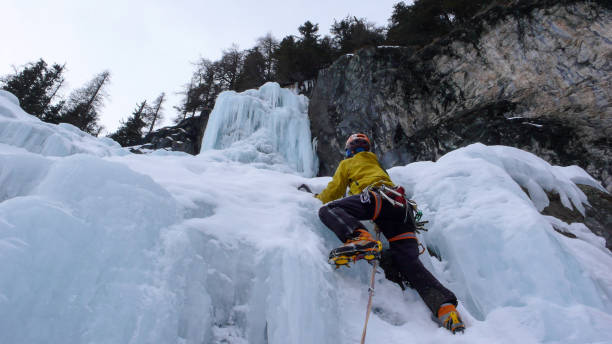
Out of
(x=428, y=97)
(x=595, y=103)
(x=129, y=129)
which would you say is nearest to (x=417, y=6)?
(x=428, y=97)

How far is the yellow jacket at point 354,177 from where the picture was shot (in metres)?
2.82

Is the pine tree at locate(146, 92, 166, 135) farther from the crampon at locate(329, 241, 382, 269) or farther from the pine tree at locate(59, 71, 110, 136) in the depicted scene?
the crampon at locate(329, 241, 382, 269)

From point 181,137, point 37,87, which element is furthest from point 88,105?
point 181,137

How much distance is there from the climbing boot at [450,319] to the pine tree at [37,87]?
22.3 meters

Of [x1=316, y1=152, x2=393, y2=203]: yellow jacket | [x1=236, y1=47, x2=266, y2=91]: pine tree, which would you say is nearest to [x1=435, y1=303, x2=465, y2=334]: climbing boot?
[x1=316, y1=152, x2=393, y2=203]: yellow jacket

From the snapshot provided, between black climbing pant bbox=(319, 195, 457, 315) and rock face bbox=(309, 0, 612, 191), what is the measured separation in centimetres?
605

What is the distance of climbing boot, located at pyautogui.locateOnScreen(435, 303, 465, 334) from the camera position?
1.78 m

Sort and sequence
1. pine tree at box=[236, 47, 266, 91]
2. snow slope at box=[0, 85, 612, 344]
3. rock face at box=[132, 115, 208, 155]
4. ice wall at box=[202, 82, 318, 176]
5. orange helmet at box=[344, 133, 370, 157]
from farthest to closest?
pine tree at box=[236, 47, 266, 91], rock face at box=[132, 115, 208, 155], ice wall at box=[202, 82, 318, 176], orange helmet at box=[344, 133, 370, 157], snow slope at box=[0, 85, 612, 344]

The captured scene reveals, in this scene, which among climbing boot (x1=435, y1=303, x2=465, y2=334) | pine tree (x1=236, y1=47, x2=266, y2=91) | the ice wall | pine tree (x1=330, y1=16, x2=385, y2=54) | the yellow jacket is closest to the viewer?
climbing boot (x1=435, y1=303, x2=465, y2=334)

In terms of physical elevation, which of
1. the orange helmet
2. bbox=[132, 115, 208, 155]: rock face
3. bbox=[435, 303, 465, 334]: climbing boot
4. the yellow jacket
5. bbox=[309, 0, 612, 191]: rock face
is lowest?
bbox=[435, 303, 465, 334]: climbing boot

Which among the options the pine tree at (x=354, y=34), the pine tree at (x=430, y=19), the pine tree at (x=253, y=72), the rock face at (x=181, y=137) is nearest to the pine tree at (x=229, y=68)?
the pine tree at (x=253, y=72)

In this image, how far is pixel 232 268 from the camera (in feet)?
6.15

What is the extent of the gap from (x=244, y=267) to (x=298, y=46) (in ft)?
52.4

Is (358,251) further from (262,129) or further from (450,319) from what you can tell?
(262,129)
